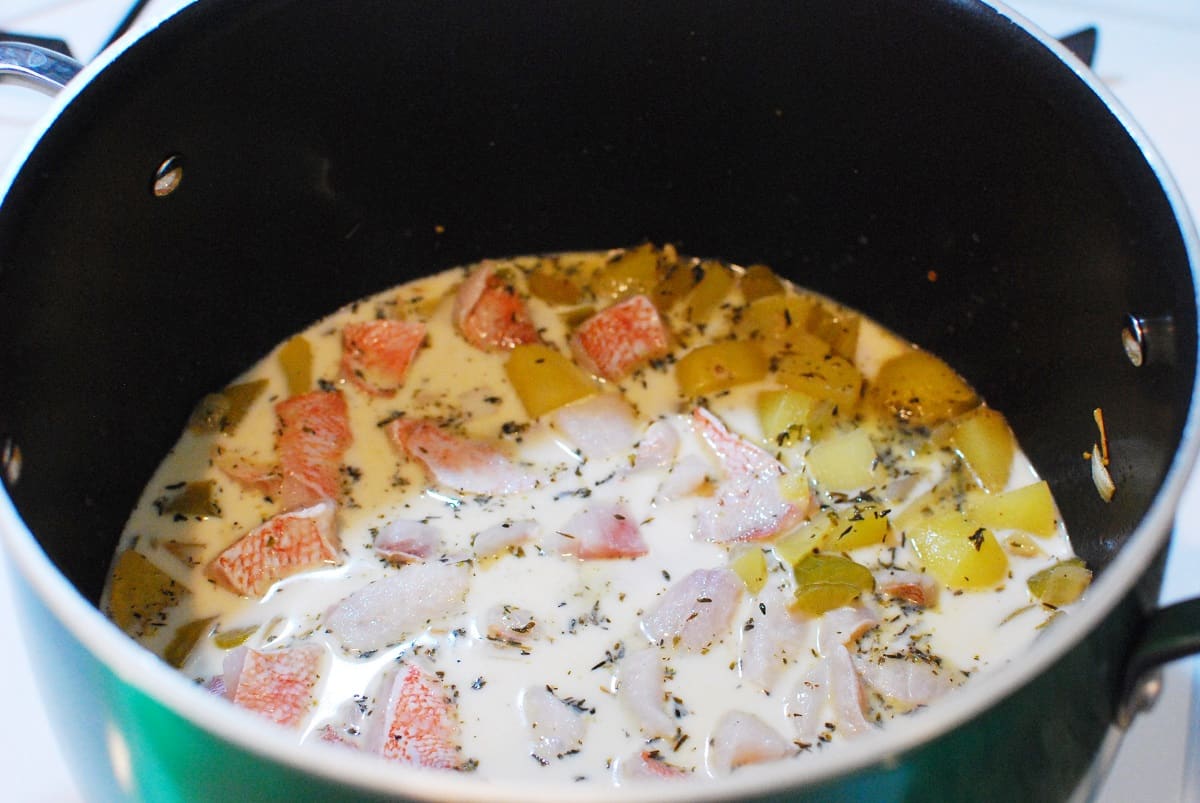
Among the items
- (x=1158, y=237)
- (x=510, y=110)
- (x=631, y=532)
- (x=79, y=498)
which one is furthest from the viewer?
(x=510, y=110)

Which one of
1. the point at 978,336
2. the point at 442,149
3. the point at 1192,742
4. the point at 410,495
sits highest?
the point at 442,149

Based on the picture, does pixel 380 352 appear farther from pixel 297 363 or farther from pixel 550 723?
pixel 550 723

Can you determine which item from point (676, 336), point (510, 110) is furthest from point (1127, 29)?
point (510, 110)

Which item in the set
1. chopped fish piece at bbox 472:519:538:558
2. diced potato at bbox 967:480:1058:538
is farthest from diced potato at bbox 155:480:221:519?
diced potato at bbox 967:480:1058:538

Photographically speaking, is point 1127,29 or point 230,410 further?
point 1127,29

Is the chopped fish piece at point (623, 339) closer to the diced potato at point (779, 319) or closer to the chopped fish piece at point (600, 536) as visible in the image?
the diced potato at point (779, 319)

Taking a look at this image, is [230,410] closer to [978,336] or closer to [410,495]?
[410,495]
